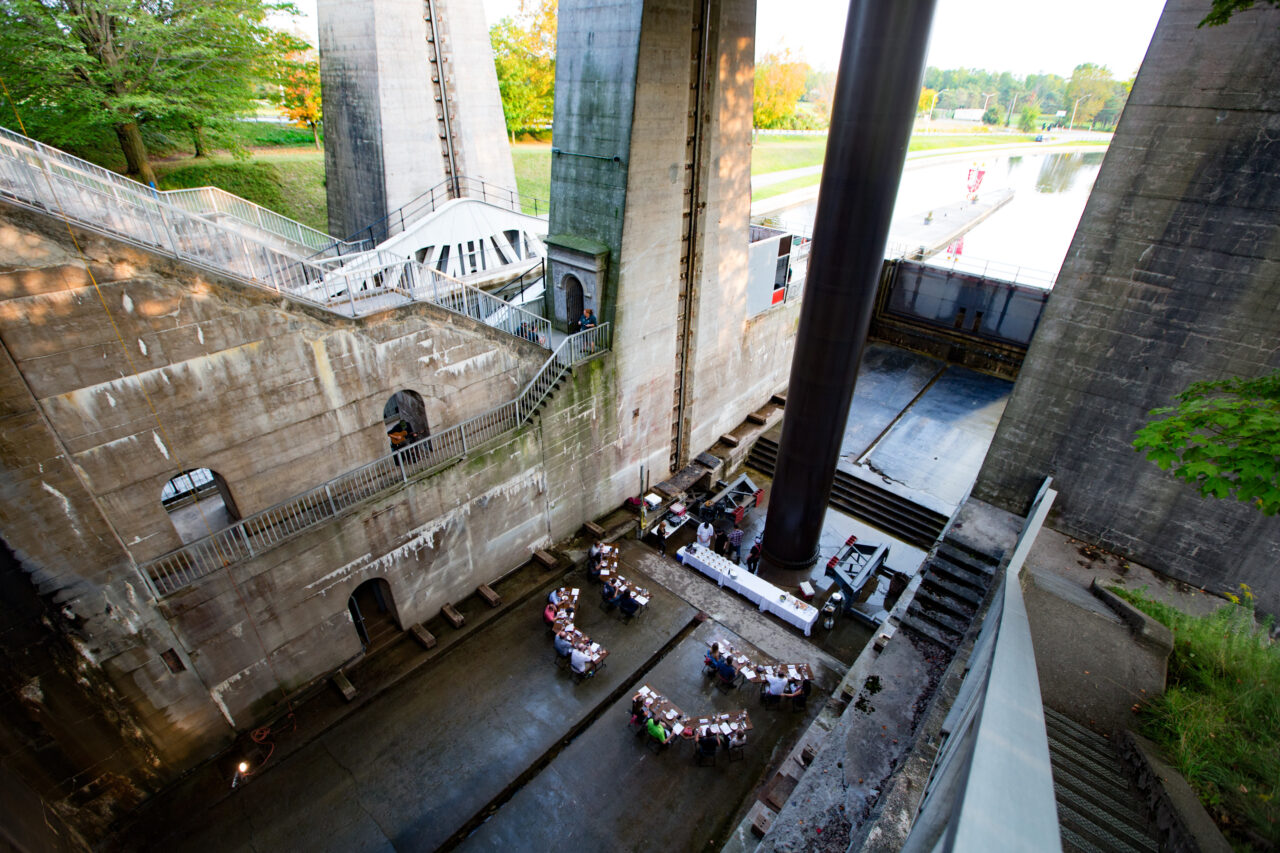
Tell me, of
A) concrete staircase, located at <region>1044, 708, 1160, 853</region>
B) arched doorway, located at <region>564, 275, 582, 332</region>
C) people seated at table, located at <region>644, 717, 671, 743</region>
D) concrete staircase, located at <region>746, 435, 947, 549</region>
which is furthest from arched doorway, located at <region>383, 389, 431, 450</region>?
concrete staircase, located at <region>1044, 708, 1160, 853</region>

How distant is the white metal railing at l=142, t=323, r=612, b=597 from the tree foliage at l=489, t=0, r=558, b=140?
959 inches

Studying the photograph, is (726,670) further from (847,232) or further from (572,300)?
(572,300)

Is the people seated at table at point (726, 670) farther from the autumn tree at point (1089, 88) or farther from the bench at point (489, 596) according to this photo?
the autumn tree at point (1089, 88)

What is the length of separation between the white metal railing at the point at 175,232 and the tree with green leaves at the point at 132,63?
9074 millimetres

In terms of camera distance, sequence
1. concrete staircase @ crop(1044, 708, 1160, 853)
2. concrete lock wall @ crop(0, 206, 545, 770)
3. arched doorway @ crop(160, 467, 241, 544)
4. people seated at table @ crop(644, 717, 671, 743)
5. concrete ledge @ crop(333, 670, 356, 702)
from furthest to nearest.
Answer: concrete ledge @ crop(333, 670, 356, 702)
people seated at table @ crop(644, 717, 671, 743)
arched doorway @ crop(160, 467, 241, 544)
concrete lock wall @ crop(0, 206, 545, 770)
concrete staircase @ crop(1044, 708, 1160, 853)

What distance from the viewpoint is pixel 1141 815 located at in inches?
253

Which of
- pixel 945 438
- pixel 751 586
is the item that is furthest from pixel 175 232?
pixel 945 438

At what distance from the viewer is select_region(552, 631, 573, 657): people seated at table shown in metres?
12.7

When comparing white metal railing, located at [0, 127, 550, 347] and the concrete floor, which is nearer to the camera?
white metal railing, located at [0, 127, 550, 347]

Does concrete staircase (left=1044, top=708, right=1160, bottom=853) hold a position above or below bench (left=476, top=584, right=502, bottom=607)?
above

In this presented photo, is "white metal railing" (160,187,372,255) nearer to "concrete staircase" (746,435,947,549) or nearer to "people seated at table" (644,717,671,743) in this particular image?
"people seated at table" (644,717,671,743)

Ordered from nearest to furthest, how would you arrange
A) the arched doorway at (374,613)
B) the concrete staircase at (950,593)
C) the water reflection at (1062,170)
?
the concrete staircase at (950,593) → the arched doorway at (374,613) → the water reflection at (1062,170)

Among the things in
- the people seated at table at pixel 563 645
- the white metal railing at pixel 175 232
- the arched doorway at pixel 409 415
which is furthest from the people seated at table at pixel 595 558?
the white metal railing at pixel 175 232

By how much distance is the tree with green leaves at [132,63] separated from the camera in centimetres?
1559
